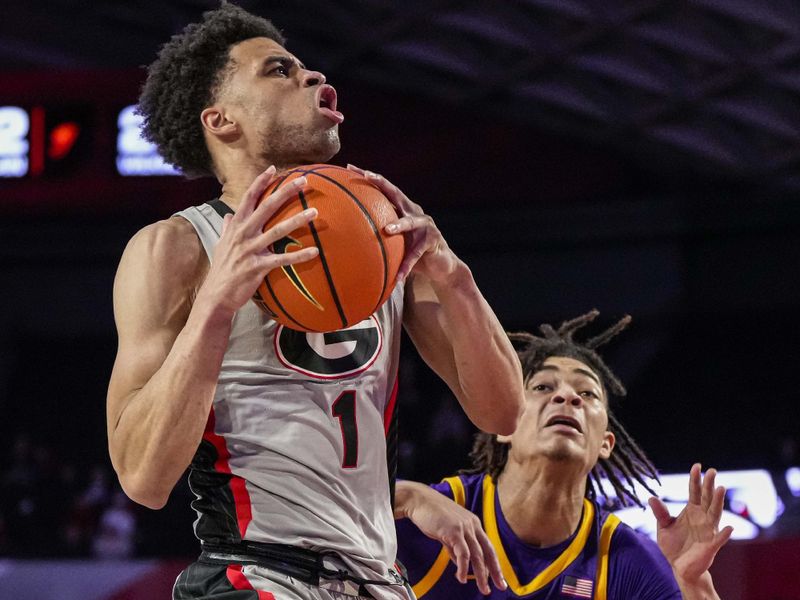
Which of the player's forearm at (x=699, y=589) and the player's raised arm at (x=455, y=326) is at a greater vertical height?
the player's raised arm at (x=455, y=326)

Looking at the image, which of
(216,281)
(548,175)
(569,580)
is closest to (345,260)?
(216,281)

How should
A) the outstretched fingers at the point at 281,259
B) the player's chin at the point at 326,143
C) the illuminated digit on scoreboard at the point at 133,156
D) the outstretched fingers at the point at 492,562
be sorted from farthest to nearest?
the illuminated digit on scoreboard at the point at 133,156
the outstretched fingers at the point at 492,562
the player's chin at the point at 326,143
the outstretched fingers at the point at 281,259

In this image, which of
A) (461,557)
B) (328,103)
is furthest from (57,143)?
(461,557)

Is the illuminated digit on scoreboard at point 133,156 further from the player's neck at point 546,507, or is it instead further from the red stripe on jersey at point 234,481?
the red stripe on jersey at point 234,481

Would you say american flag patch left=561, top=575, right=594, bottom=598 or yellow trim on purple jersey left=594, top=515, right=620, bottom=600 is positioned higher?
yellow trim on purple jersey left=594, top=515, right=620, bottom=600

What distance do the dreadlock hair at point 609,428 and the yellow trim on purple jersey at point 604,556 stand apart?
0.35 meters

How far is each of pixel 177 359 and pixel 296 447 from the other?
33 cm

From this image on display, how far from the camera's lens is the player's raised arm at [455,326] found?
2287 mm

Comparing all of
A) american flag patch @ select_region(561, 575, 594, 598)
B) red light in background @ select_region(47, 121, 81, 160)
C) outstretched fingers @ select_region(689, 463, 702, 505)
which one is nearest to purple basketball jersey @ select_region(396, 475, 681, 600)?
american flag patch @ select_region(561, 575, 594, 598)

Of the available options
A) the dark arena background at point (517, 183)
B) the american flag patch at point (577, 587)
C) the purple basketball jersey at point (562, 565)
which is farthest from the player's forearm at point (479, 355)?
the dark arena background at point (517, 183)

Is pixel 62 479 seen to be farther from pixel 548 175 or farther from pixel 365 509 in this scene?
pixel 365 509

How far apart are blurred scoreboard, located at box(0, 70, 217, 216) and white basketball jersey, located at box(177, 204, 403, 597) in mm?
9453

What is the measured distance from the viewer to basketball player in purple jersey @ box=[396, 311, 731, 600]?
13.6 ft

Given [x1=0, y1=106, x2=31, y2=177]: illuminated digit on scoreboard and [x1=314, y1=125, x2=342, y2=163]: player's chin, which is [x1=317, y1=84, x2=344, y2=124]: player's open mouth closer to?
[x1=314, y1=125, x2=342, y2=163]: player's chin
